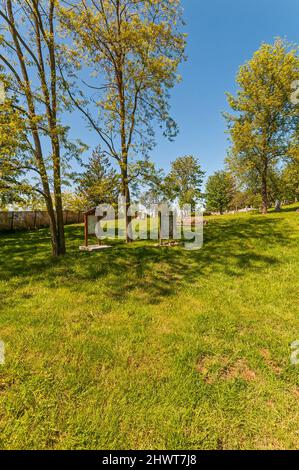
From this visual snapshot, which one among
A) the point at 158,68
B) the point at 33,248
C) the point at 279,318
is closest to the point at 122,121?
the point at 158,68

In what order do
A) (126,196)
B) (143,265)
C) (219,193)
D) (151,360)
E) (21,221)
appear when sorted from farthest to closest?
(219,193) → (21,221) → (126,196) → (143,265) → (151,360)

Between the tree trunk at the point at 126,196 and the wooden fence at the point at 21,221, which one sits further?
the wooden fence at the point at 21,221

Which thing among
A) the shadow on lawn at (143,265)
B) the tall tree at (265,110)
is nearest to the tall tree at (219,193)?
the tall tree at (265,110)

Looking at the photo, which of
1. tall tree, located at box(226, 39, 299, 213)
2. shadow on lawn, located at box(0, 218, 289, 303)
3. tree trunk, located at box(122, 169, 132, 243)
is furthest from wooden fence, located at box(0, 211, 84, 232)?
tall tree, located at box(226, 39, 299, 213)

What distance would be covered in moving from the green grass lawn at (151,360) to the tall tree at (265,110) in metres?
17.0

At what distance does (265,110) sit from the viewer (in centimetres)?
1791

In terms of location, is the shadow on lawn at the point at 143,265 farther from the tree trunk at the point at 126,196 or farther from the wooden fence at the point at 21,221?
the wooden fence at the point at 21,221

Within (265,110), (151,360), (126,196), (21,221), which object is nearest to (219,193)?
(265,110)

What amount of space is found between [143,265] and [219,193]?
138 ft

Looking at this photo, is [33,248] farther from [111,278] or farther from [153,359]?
[153,359]

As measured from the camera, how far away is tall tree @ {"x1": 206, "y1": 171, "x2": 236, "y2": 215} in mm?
44469

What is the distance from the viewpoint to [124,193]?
9875 millimetres

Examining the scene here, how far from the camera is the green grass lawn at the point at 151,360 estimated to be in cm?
211

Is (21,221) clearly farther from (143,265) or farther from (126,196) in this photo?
(143,265)
